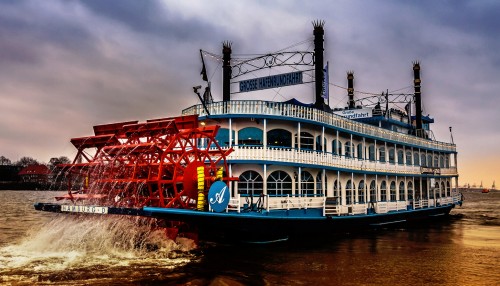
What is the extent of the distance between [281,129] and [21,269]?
9154 mm

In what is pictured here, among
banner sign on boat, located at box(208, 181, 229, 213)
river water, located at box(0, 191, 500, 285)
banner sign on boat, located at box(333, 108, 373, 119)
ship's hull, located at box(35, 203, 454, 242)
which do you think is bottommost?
river water, located at box(0, 191, 500, 285)

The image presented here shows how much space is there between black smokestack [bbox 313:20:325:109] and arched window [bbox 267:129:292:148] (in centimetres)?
333

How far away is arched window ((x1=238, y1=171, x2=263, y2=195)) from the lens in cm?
1466

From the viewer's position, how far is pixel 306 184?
1609 cm

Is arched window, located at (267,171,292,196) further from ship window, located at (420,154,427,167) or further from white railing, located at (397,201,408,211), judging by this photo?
ship window, located at (420,154,427,167)

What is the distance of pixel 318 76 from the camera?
18.5 metres

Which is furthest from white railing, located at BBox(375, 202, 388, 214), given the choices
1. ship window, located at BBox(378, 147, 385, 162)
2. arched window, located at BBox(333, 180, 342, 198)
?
ship window, located at BBox(378, 147, 385, 162)

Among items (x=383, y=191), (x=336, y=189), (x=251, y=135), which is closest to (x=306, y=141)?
(x=251, y=135)

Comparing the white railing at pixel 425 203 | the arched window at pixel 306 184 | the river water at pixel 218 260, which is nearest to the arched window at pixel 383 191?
the white railing at pixel 425 203

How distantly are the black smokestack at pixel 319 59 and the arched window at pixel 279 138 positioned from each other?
3.33 m

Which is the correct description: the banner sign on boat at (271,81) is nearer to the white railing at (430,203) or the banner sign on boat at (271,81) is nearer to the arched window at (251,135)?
the arched window at (251,135)

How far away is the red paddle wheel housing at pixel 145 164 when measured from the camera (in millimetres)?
14000

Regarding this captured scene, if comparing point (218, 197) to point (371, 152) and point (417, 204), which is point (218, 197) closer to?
point (371, 152)

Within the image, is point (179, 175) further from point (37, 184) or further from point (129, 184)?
point (37, 184)
